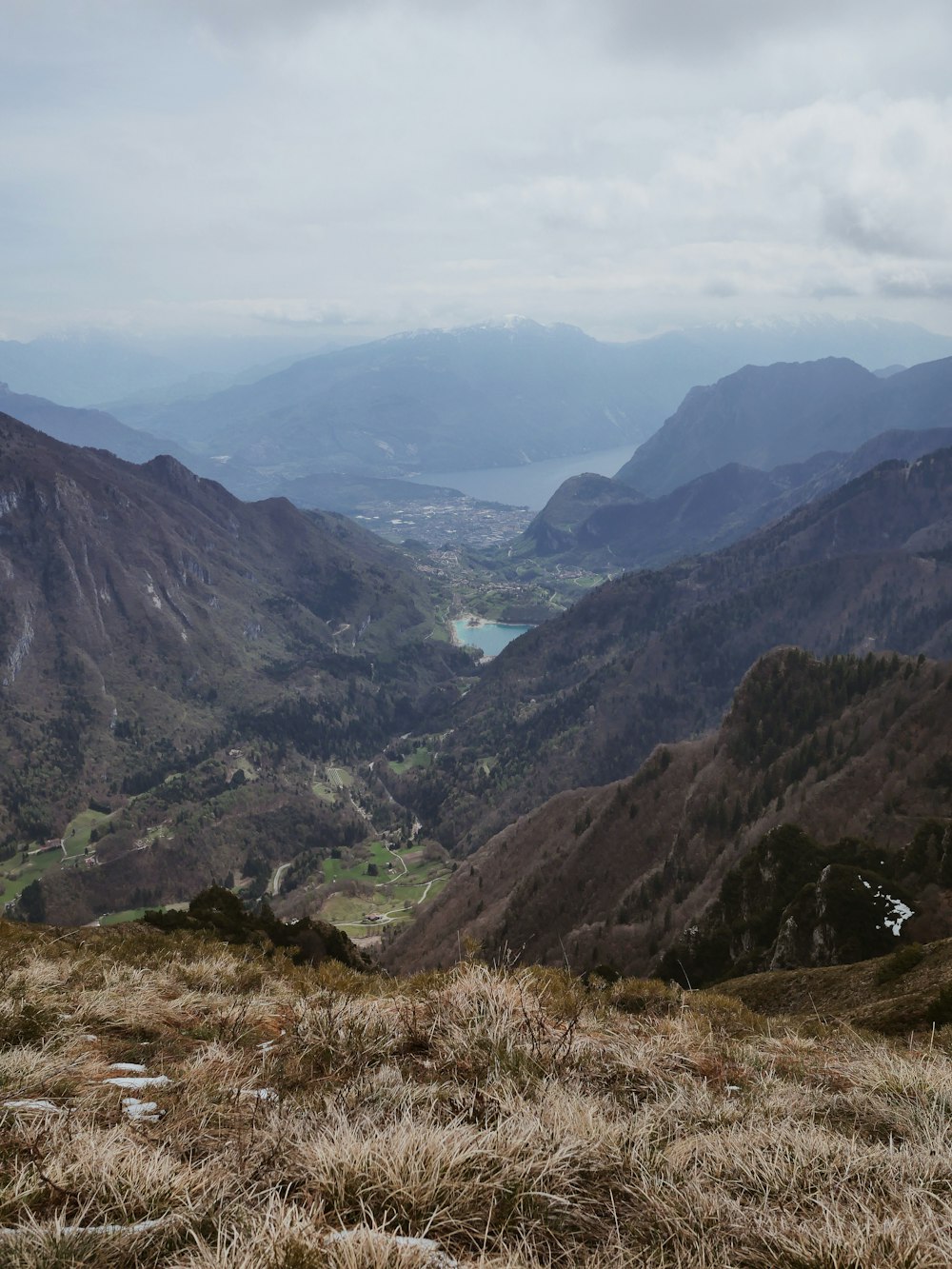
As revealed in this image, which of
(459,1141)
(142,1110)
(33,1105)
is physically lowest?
(142,1110)

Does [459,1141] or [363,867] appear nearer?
[459,1141]

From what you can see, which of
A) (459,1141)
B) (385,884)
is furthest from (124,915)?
(459,1141)

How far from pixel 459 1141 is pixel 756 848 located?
49.5 meters

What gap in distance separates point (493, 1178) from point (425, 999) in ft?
16.8

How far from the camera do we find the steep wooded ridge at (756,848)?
34.7 meters

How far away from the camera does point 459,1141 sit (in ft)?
15.5

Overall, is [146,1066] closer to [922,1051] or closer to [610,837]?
[922,1051]

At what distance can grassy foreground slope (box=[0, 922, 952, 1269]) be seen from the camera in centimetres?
394

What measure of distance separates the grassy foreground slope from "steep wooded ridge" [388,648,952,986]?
19756mm

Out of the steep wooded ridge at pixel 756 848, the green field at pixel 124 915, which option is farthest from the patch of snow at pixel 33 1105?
the green field at pixel 124 915

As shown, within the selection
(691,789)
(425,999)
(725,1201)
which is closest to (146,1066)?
(425,999)

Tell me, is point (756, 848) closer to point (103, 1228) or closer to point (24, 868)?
point (103, 1228)

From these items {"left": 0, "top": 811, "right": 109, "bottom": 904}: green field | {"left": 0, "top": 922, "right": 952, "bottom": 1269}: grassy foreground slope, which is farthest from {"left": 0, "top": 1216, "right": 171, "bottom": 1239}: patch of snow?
{"left": 0, "top": 811, "right": 109, "bottom": 904}: green field

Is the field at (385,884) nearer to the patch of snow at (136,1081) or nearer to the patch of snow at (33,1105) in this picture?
the patch of snow at (136,1081)
